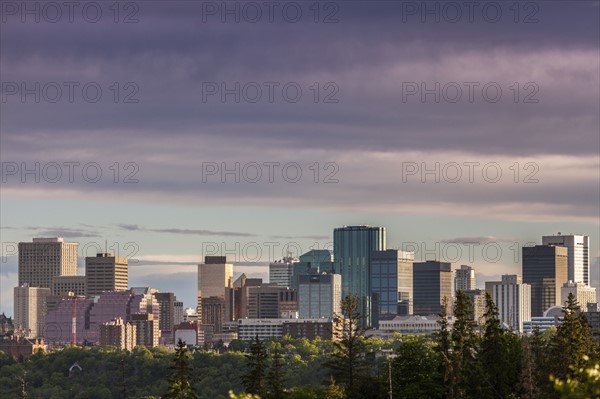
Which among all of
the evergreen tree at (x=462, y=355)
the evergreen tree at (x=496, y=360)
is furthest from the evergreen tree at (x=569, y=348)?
the evergreen tree at (x=462, y=355)

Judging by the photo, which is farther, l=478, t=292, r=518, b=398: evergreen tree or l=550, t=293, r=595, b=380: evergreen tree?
l=478, t=292, r=518, b=398: evergreen tree

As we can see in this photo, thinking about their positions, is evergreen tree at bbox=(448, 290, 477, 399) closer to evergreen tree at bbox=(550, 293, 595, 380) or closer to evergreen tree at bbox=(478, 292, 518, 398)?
evergreen tree at bbox=(478, 292, 518, 398)

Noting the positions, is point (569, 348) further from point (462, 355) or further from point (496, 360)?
point (462, 355)

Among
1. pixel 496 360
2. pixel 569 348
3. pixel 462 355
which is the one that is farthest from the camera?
pixel 496 360

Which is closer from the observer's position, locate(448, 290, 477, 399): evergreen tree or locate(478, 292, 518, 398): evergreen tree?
locate(448, 290, 477, 399): evergreen tree

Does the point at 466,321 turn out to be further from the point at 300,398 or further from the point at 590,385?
the point at 590,385

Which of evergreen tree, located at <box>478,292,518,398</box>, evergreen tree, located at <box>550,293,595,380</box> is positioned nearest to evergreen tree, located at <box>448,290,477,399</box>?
evergreen tree, located at <box>478,292,518,398</box>

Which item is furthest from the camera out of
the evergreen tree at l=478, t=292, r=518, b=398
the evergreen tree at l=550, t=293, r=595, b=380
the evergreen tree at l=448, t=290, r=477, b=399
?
the evergreen tree at l=478, t=292, r=518, b=398

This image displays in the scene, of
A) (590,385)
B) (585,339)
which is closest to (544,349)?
(585,339)

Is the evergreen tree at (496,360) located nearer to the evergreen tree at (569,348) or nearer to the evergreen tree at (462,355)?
the evergreen tree at (462,355)

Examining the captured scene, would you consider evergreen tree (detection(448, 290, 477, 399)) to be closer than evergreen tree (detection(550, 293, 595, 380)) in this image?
Yes

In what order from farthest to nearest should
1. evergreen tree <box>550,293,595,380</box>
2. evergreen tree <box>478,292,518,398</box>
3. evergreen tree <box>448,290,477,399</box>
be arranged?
evergreen tree <box>478,292,518,398</box>
evergreen tree <box>550,293,595,380</box>
evergreen tree <box>448,290,477,399</box>

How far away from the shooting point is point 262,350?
172 metres

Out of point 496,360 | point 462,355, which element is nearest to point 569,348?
point 496,360
